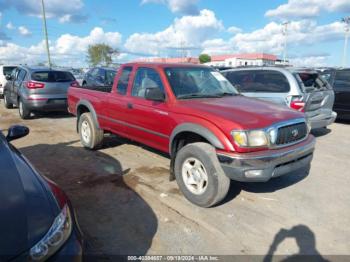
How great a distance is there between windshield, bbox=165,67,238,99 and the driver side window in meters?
0.20

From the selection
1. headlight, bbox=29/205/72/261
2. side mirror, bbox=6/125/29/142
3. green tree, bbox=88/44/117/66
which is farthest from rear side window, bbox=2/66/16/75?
green tree, bbox=88/44/117/66

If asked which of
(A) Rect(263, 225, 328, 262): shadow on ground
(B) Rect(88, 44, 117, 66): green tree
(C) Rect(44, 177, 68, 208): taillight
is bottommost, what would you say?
(A) Rect(263, 225, 328, 262): shadow on ground

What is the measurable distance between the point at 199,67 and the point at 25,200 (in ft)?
12.4

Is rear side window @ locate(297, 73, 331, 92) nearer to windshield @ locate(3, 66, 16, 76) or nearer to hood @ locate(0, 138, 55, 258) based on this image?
hood @ locate(0, 138, 55, 258)

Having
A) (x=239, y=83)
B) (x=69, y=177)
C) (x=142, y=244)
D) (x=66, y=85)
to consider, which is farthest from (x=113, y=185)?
(x=66, y=85)

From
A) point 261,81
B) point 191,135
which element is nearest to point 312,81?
point 261,81

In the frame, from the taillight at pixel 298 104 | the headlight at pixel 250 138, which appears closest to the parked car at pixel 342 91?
the taillight at pixel 298 104

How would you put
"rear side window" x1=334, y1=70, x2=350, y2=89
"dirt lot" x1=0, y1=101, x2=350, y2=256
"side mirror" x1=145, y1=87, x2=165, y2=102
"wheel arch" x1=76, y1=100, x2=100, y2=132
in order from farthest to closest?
1. "rear side window" x1=334, y1=70, x2=350, y2=89
2. "wheel arch" x1=76, y1=100, x2=100, y2=132
3. "side mirror" x1=145, y1=87, x2=165, y2=102
4. "dirt lot" x1=0, y1=101, x2=350, y2=256

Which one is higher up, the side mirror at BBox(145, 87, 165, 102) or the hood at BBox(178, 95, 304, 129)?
the side mirror at BBox(145, 87, 165, 102)

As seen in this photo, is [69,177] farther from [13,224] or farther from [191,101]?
[13,224]

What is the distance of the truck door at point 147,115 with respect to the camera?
455cm

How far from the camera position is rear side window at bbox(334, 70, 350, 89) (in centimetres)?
947

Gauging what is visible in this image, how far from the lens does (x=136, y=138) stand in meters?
5.24

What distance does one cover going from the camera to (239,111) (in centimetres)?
396
